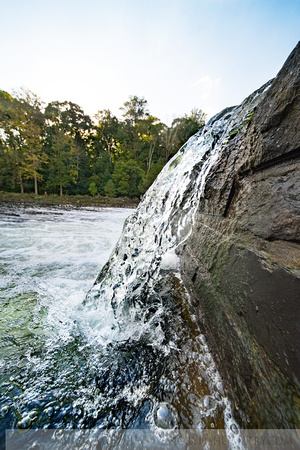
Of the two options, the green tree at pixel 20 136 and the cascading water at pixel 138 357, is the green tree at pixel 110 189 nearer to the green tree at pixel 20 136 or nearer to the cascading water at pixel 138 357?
the green tree at pixel 20 136

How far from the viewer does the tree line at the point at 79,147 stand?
21797mm

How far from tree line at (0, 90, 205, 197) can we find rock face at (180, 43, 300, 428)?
17.7 m

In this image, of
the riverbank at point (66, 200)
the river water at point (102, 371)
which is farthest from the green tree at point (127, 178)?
the river water at point (102, 371)

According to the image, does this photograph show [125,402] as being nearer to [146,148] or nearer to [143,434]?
[143,434]

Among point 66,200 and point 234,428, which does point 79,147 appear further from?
point 234,428

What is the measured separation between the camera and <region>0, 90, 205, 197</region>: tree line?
21797 mm

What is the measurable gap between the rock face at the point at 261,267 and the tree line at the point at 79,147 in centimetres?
1767

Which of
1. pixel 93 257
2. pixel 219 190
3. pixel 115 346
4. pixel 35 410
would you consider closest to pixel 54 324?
pixel 115 346

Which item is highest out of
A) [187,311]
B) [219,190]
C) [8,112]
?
[8,112]

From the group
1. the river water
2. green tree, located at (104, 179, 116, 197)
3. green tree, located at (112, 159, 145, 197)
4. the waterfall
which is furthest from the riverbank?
the river water

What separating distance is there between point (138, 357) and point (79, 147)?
35.5 metres

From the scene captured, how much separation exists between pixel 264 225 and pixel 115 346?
1316 mm

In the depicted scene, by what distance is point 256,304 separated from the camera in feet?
2.61

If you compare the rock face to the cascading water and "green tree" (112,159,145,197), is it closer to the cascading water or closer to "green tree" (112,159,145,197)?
the cascading water
